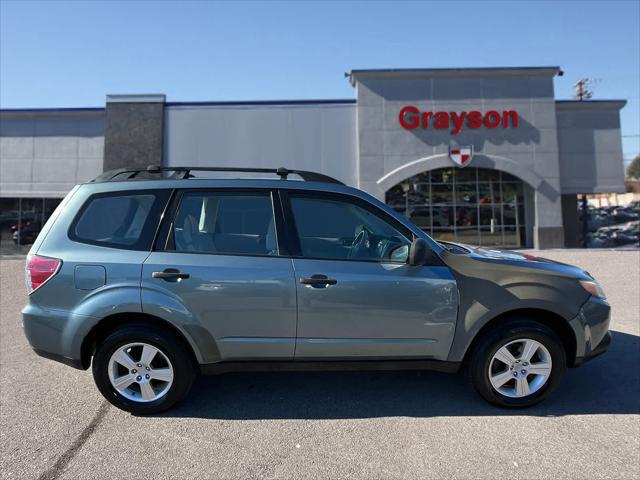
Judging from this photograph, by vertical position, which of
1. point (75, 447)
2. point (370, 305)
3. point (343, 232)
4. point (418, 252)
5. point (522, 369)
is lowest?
point (75, 447)

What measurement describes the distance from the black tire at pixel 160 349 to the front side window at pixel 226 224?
0.69 m

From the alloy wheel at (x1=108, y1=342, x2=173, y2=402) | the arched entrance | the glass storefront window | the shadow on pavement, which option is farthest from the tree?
the alloy wheel at (x1=108, y1=342, x2=173, y2=402)

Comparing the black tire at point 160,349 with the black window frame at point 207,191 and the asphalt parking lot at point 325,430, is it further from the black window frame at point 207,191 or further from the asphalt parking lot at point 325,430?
the black window frame at point 207,191

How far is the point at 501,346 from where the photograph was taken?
363cm

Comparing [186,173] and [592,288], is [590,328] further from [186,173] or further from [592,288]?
[186,173]

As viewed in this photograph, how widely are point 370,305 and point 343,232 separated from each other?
0.71 m

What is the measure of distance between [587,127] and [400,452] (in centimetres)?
1921

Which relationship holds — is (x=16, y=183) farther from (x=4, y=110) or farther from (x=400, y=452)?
(x=400, y=452)

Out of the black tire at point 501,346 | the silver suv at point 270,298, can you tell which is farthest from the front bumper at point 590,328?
the black tire at point 501,346

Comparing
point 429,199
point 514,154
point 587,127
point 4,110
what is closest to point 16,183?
point 4,110

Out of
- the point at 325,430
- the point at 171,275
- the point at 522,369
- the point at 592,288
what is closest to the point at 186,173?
the point at 171,275

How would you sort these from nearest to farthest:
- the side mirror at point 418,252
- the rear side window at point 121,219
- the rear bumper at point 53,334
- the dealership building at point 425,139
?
the side mirror at point 418,252
the rear bumper at point 53,334
the rear side window at point 121,219
the dealership building at point 425,139

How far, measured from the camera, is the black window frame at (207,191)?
3609mm

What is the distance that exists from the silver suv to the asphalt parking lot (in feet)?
1.00
